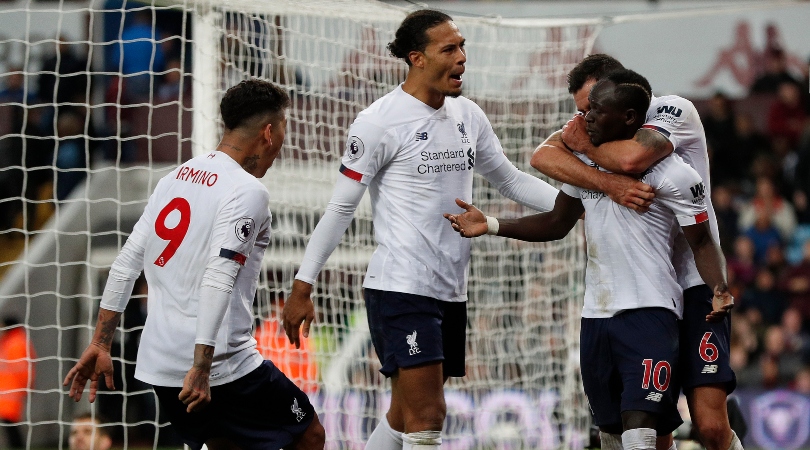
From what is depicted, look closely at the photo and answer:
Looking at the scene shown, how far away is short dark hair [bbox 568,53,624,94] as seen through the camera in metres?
5.11

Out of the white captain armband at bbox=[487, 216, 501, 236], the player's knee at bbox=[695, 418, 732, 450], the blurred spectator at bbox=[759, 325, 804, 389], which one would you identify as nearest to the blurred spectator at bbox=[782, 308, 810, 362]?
the blurred spectator at bbox=[759, 325, 804, 389]

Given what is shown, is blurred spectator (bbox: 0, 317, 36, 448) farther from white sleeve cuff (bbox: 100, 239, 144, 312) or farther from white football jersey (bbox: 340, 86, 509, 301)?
white football jersey (bbox: 340, 86, 509, 301)

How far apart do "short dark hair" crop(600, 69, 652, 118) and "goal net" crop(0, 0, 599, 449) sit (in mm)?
2845

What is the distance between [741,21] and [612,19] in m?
5.85

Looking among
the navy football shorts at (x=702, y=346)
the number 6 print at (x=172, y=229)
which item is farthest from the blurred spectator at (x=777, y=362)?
the number 6 print at (x=172, y=229)

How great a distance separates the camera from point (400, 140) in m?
5.21

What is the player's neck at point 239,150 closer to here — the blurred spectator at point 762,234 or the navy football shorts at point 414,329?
the navy football shorts at point 414,329

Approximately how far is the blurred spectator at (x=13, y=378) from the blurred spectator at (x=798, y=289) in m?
8.07

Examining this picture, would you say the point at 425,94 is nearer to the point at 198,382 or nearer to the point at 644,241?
the point at 644,241

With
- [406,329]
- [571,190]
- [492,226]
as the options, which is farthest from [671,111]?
[406,329]

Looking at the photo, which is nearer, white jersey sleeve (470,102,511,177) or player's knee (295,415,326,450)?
player's knee (295,415,326,450)

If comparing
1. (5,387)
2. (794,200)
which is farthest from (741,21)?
(5,387)

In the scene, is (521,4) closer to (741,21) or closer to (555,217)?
(741,21)

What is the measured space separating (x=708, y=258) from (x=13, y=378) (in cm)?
795
